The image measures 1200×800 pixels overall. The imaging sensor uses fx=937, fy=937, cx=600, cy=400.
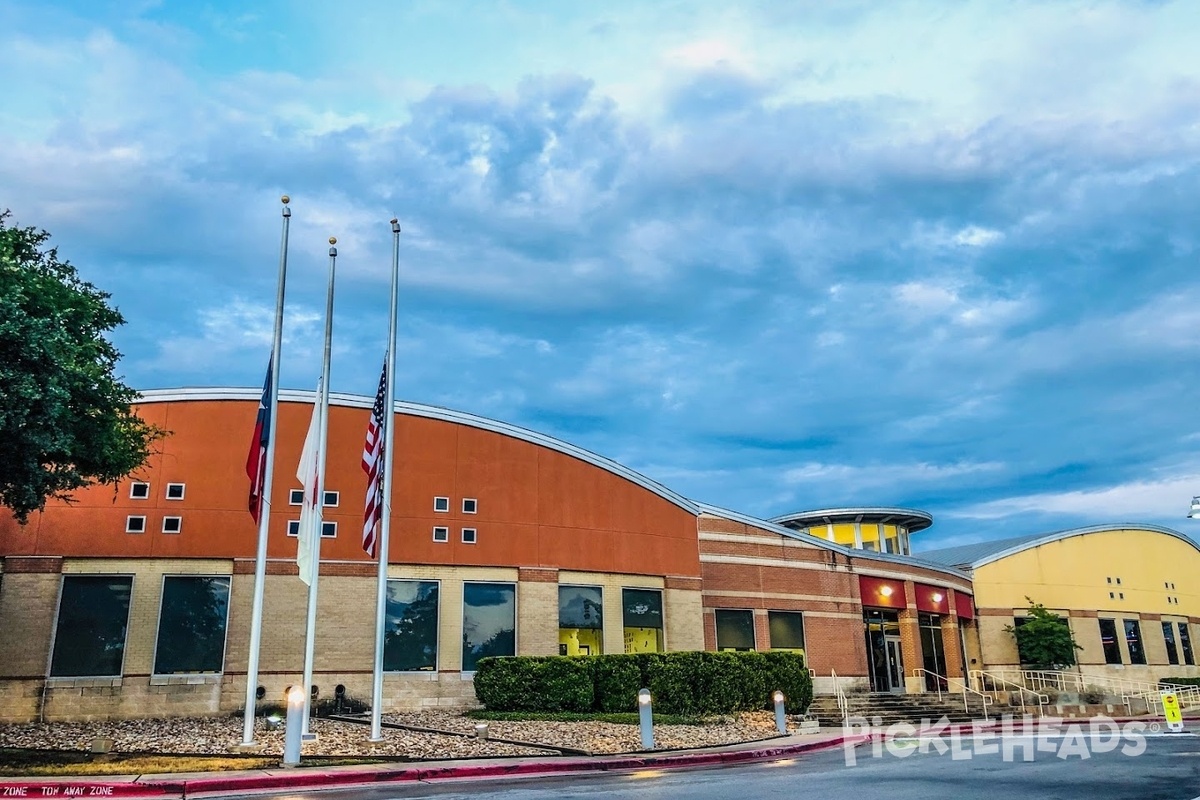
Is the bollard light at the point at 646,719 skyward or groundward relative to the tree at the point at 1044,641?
groundward

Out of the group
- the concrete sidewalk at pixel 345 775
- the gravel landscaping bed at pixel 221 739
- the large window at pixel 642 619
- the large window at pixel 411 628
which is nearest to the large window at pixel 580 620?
the large window at pixel 642 619

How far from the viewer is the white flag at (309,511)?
19.1 meters

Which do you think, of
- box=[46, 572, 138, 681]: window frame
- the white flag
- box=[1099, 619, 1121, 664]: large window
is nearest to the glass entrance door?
box=[1099, 619, 1121, 664]: large window

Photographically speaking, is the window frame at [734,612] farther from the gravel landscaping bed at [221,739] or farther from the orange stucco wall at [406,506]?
the gravel landscaping bed at [221,739]

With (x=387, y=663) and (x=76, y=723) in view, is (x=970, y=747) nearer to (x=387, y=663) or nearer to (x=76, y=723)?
(x=387, y=663)

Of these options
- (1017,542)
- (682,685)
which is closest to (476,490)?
(682,685)

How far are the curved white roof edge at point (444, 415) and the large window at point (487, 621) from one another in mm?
5236

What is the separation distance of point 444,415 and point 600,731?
12.4 m

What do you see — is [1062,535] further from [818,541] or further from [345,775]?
[345,775]

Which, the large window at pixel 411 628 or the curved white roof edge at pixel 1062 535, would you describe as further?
the curved white roof edge at pixel 1062 535

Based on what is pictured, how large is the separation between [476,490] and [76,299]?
581 inches

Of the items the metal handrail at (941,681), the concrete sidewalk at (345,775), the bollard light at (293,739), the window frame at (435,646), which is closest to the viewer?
the concrete sidewalk at (345,775)

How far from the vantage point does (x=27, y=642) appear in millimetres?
24984

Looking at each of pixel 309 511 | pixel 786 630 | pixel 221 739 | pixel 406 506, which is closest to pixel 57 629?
pixel 221 739
